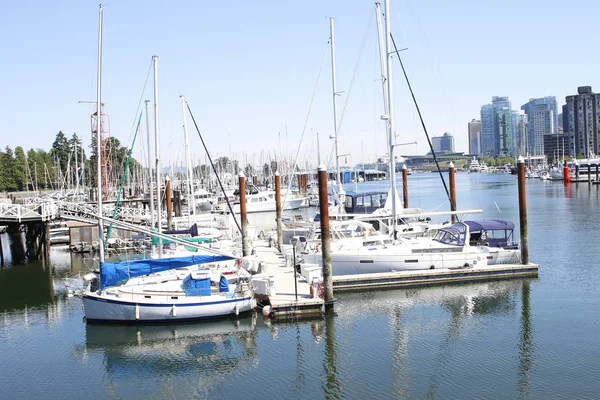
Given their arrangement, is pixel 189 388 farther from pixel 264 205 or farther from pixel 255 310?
pixel 264 205

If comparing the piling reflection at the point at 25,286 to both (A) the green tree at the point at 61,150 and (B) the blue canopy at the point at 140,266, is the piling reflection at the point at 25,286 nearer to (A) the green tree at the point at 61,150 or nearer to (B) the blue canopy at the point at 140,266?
(B) the blue canopy at the point at 140,266

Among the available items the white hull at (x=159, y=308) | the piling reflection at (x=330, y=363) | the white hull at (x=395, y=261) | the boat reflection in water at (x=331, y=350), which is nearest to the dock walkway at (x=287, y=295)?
the boat reflection in water at (x=331, y=350)

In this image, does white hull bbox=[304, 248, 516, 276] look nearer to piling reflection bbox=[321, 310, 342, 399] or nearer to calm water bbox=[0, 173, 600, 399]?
calm water bbox=[0, 173, 600, 399]

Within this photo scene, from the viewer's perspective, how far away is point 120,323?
27.5 metres

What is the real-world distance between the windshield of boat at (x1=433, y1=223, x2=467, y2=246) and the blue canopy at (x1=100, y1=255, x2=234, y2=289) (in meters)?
11.9

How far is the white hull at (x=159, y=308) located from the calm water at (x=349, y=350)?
49 centimetres

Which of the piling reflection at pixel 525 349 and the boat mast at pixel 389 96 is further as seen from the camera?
the boat mast at pixel 389 96

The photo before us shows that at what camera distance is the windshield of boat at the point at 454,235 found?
34366 mm

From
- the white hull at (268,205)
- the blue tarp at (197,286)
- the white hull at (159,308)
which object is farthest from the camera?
the white hull at (268,205)

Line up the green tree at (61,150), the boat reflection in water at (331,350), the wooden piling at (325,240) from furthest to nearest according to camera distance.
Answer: the green tree at (61,150) < the wooden piling at (325,240) < the boat reflection in water at (331,350)

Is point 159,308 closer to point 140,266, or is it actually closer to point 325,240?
point 140,266

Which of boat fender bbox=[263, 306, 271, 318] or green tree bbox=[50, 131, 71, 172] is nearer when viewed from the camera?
boat fender bbox=[263, 306, 271, 318]

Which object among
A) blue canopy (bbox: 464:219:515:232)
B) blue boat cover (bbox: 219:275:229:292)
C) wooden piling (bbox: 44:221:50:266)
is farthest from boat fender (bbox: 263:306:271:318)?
wooden piling (bbox: 44:221:50:266)

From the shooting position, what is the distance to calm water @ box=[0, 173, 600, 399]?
20453 millimetres
